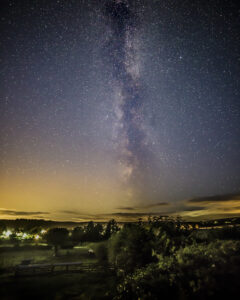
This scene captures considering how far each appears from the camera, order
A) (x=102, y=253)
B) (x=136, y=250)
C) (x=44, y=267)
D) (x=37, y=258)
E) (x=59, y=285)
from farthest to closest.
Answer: (x=37, y=258)
(x=102, y=253)
(x=44, y=267)
(x=59, y=285)
(x=136, y=250)

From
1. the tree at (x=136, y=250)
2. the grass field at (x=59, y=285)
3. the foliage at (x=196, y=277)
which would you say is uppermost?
the foliage at (x=196, y=277)

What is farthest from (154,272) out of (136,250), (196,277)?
(136,250)

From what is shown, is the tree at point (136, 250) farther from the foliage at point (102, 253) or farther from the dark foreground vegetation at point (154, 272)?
the foliage at point (102, 253)

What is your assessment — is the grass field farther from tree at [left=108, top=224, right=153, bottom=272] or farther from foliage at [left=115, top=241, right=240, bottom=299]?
foliage at [left=115, top=241, right=240, bottom=299]

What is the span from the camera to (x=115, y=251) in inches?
748

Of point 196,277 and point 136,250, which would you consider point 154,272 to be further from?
point 136,250

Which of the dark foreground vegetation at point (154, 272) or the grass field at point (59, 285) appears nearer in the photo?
the dark foreground vegetation at point (154, 272)

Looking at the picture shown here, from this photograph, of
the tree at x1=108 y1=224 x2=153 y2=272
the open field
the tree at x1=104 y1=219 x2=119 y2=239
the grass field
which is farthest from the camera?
the tree at x1=104 y1=219 x2=119 y2=239

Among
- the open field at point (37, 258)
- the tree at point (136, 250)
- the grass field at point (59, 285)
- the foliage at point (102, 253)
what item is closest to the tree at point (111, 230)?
the foliage at point (102, 253)

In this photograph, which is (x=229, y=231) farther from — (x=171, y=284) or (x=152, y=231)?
(x=171, y=284)

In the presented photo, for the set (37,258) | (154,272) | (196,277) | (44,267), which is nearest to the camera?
(196,277)

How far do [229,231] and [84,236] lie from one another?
49.4 m

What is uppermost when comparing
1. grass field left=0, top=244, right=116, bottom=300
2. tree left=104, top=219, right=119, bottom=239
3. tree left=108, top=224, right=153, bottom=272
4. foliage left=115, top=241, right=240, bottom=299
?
foliage left=115, top=241, right=240, bottom=299

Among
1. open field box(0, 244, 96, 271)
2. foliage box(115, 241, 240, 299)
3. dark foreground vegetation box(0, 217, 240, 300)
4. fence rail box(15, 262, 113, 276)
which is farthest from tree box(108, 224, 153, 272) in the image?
open field box(0, 244, 96, 271)
